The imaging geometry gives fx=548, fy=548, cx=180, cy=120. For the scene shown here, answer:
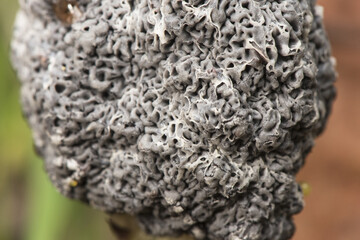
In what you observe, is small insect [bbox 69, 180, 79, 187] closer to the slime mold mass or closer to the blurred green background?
the slime mold mass

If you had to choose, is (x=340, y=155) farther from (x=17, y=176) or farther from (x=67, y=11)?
(x=67, y=11)

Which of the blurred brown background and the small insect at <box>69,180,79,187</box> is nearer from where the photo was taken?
the small insect at <box>69,180,79,187</box>

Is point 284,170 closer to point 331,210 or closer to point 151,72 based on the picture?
point 151,72

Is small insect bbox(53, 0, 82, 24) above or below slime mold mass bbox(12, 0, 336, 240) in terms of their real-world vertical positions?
above

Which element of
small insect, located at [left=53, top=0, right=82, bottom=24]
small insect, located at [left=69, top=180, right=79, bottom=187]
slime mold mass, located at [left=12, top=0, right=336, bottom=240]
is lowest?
small insect, located at [left=69, top=180, right=79, bottom=187]

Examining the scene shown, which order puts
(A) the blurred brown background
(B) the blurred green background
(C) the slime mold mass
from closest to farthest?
(C) the slime mold mass, (B) the blurred green background, (A) the blurred brown background

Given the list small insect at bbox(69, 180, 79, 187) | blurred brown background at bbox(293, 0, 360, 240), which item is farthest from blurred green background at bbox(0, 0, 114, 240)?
blurred brown background at bbox(293, 0, 360, 240)
